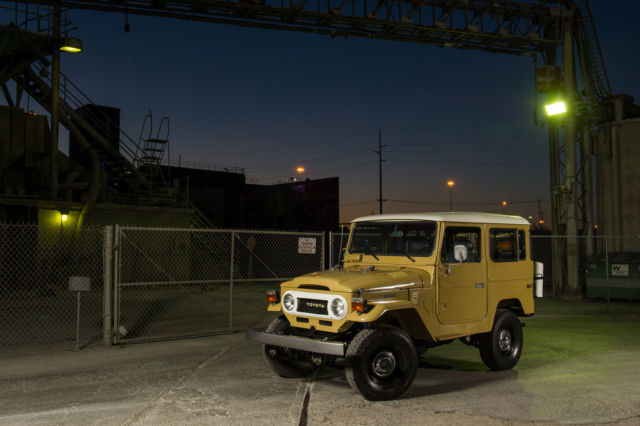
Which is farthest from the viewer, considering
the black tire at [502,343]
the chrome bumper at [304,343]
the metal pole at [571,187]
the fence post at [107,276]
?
the metal pole at [571,187]

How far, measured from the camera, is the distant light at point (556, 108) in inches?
714

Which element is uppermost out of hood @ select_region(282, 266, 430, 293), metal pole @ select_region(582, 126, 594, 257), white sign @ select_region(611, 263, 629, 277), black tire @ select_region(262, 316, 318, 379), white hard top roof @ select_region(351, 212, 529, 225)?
metal pole @ select_region(582, 126, 594, 257)

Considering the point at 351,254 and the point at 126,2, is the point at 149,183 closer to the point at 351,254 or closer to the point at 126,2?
the point at 126,2

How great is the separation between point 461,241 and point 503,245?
0.99 m

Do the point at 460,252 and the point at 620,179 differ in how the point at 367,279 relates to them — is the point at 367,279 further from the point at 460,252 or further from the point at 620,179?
the point at 620,179

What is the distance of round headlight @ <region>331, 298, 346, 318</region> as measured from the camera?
6469 millimetres

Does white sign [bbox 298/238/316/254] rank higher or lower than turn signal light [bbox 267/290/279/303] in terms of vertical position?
higher

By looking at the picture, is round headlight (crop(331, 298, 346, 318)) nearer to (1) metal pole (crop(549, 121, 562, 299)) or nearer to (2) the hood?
(2) the hood

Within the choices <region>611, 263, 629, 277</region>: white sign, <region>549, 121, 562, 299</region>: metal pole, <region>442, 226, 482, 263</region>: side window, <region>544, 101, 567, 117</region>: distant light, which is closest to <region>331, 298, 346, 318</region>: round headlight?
<region>442, 226, 482, 263</region>: side window

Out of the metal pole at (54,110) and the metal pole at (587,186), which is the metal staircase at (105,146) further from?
the metal pole at (587,186)

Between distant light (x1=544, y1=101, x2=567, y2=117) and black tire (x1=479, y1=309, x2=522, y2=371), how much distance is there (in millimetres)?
12108

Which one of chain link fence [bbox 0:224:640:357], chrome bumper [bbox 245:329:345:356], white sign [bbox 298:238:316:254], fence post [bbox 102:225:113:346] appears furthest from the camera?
white sign [bbox 298:238:316:254]

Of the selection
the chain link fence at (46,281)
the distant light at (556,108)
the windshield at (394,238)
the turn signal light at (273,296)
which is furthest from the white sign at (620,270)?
the chain link fence at (46,281)

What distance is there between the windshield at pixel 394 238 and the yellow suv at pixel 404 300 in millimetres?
14
